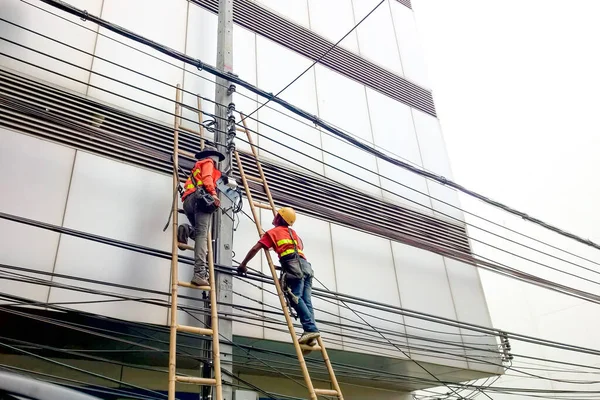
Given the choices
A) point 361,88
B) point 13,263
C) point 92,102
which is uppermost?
point 361,88

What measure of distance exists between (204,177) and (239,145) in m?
2.10

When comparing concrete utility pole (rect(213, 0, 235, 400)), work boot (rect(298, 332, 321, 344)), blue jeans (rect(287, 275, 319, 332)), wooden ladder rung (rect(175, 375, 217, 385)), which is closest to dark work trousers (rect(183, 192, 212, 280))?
concrete utility pole (rect(213, 0, 235, 400))

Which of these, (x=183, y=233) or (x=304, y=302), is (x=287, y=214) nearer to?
(x=304, y=302)

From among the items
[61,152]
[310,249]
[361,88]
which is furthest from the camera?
[361,88]

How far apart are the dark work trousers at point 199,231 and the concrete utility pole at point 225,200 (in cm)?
32

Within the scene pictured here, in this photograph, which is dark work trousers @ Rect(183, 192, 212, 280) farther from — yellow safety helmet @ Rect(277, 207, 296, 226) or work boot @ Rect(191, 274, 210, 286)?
yellow safety helmet @ Rect(277, 207, 296, 226)

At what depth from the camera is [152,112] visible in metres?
5.99

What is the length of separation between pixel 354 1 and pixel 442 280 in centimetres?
619

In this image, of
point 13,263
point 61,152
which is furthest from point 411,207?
point 13,263

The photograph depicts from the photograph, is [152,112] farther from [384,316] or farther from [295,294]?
[384,316]

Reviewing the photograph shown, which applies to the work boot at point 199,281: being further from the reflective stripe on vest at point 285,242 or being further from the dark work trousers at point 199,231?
the reflective stripe on vest at point 285,242

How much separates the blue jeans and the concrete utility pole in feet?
2.00

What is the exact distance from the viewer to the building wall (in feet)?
15.4

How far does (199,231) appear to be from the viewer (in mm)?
4391
